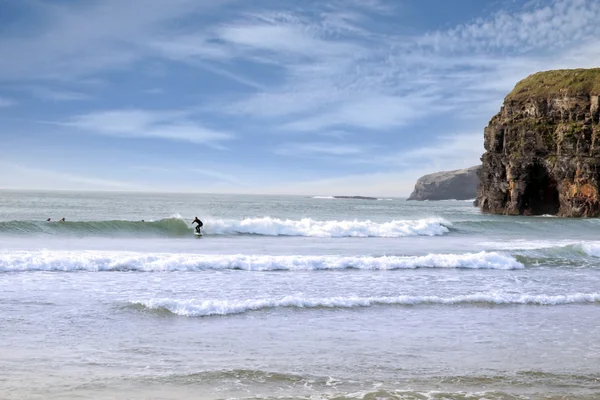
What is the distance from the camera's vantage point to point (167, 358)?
8359 millimetres

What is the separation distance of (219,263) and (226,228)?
729 inches

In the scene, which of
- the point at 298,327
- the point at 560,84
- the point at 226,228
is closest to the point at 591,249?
the point at 298,327

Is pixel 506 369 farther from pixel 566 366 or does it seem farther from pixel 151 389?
pixel 151 389

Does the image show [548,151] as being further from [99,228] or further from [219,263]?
[219,263]

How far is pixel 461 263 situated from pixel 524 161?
51746 millimetres

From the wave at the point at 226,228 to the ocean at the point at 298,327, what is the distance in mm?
15144

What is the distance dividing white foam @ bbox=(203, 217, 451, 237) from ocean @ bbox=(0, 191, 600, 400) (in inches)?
640

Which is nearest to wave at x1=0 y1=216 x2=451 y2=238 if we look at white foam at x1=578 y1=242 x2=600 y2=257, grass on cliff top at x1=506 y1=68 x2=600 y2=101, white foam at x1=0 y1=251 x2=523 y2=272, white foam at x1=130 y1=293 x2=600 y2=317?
white foam at x1=578 y1=242 x2=600 y2=257

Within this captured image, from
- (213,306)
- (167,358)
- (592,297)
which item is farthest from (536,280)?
(167,358)

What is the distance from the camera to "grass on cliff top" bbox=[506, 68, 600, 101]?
226 ft

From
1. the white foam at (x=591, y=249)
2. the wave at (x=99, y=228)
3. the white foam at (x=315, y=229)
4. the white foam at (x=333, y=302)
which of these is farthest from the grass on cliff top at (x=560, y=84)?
the white foam at (x=333, y=302)

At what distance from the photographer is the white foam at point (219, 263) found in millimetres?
A: 17578

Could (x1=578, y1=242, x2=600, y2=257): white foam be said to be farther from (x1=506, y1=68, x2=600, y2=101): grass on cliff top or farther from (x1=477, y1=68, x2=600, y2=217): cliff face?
(x1=506, y1=68, x2=600, y2=101): grass on cliff top

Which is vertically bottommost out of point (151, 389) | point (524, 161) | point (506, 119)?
point (151, 389)
